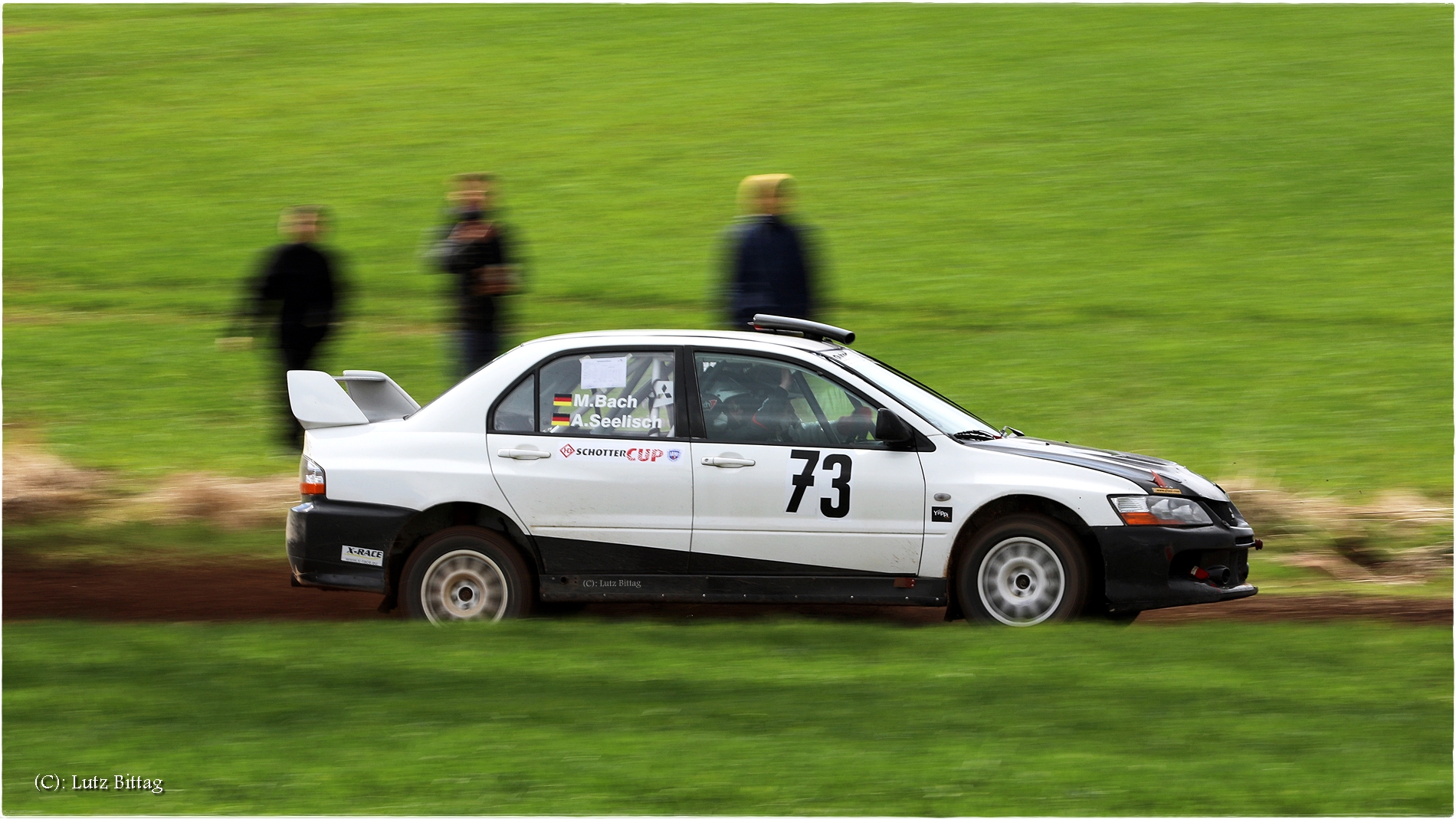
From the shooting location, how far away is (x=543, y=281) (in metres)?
17.7

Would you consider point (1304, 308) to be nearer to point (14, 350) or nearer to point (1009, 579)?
point (1009, 579)

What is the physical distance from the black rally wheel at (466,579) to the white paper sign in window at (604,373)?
0.87 meters

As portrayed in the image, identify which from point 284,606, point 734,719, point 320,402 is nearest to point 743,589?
point 734,719

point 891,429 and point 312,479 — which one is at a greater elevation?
point 891,429

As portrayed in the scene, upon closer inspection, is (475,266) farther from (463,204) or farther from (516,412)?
(516,412)

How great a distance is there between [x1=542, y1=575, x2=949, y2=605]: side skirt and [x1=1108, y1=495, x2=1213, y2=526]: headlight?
905mm

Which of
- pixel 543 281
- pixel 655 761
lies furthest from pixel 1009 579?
pixel 543 281

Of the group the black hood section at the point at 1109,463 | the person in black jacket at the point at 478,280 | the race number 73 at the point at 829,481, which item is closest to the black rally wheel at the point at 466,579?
the race number 73 at the point at 829,481

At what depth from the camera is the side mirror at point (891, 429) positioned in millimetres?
7465

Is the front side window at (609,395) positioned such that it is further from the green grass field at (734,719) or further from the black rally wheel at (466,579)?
the green grass field at (734,719)

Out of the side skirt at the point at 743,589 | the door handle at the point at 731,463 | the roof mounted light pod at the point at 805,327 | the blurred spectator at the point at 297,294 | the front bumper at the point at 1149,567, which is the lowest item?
the side skirt at the point at 743,589

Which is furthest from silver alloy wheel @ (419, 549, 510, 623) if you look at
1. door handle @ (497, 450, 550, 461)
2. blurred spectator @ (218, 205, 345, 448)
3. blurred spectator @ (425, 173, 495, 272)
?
blurred spectator @ (218, 205, 345, 448)

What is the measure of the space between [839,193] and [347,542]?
1316cm

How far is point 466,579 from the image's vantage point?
7.65m
